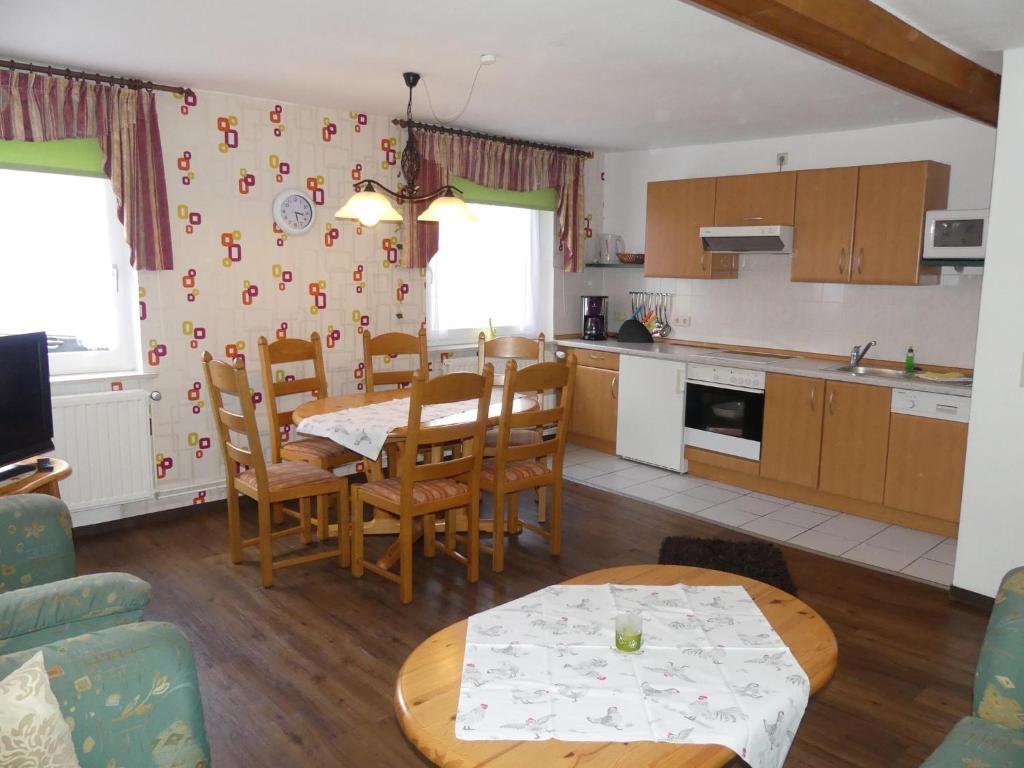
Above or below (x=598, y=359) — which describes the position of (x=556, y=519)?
below

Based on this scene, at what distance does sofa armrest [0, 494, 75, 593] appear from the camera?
2.41 meters

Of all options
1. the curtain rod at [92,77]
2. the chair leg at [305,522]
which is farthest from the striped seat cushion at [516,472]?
the curtain rod at [92,77]

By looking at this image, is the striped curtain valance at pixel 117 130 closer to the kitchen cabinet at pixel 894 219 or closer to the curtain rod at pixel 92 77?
the curtain rod at pixel 92 77

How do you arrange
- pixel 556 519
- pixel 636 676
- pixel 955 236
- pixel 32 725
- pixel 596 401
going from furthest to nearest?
pixel 596 401 < pixel 955 236 < pixel 556 519 < pixel 636 676 < pixel 32 725

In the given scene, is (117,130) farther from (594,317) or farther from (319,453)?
(594,317)

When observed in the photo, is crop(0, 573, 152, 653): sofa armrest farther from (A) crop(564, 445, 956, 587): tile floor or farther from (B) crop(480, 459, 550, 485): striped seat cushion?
(A) crop(564, 445, 956, 587): tile floor

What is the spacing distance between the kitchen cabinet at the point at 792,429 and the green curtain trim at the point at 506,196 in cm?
230

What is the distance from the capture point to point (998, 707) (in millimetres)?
1880

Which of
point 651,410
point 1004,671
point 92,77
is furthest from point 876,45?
point 92,77

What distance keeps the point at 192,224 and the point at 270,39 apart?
1430 millimetres

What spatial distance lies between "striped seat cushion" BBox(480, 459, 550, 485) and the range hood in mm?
2334

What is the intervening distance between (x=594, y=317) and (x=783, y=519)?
2.41 m

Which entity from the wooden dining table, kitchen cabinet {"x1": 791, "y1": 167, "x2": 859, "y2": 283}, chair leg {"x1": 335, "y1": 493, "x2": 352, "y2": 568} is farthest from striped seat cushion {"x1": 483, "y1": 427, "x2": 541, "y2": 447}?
kitchen cabinet {"x1": 791, "y1": 167, "x2": 859, "y2": 283}

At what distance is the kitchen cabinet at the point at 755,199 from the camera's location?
4.99 meters
